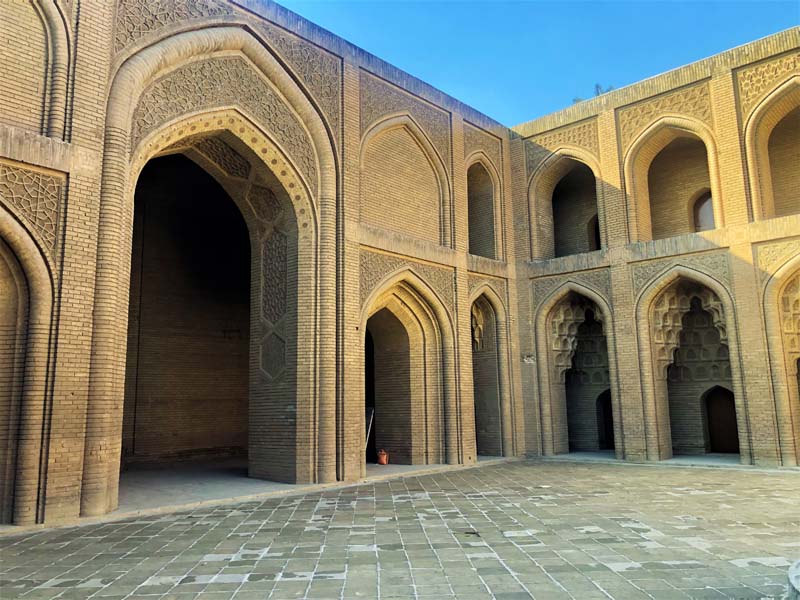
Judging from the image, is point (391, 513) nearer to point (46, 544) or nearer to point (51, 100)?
point (46, 544)

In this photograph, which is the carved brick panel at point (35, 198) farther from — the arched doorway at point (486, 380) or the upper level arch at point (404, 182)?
the arched doorway at point (486, 380)

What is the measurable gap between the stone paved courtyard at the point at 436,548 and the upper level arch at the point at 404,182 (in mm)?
5085

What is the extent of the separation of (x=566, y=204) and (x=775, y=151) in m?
4.50

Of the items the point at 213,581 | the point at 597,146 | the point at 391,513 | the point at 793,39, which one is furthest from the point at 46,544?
the point at 793,39

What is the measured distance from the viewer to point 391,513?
6.74 m

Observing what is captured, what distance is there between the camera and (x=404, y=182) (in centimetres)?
1159

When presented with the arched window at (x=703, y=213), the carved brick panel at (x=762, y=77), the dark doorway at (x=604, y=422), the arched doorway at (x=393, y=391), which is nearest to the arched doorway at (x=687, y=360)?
the dark doorway at (x=604, y=422)

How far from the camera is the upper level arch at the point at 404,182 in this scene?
10875 mm

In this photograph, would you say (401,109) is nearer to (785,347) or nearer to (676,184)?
(676,184)

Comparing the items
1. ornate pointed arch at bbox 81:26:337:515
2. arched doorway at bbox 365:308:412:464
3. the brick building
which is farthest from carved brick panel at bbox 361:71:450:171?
arched doorway at bbox 365:308:412:464

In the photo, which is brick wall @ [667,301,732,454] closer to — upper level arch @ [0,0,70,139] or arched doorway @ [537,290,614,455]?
arched doorway @ [537,290,614,455]

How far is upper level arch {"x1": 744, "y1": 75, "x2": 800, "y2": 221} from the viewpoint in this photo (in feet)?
36.5

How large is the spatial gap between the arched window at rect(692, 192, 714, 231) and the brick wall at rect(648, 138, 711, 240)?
161 millimetres

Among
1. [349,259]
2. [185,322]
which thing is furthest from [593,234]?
[185,322]
